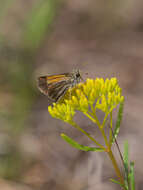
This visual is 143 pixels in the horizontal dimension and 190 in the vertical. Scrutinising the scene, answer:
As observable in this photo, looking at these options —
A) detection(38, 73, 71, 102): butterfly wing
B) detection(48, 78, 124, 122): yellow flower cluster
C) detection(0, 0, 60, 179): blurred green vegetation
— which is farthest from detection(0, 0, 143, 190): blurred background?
detection(48, 78, 124, 122): yellow flower cluster

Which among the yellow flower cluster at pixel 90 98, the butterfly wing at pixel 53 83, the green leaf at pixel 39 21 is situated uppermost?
the green leaf at pixel 39 21

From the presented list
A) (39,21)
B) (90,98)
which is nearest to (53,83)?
(90,98)

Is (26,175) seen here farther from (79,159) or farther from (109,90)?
(109,90)

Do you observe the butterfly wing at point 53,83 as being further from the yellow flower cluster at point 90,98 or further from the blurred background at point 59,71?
the blurred background at point 59,71

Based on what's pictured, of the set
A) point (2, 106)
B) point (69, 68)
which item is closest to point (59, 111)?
point (2, 106)

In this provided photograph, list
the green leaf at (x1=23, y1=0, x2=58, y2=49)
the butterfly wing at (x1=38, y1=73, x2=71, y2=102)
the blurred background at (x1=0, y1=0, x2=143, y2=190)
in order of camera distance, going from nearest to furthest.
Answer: the butterfly wing at (x1=38, y1=73, x2=71, y2=102)
the blurred background at (x1=0, y1=0, x2=143, y2=190)
the green leaf at (x1=23, y1=0, x2=58, y2=49)

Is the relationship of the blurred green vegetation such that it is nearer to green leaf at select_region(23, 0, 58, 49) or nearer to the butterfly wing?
green leaf at select_region(23, 0, 58, 49)

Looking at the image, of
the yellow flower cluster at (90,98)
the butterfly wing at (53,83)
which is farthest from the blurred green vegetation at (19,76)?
the yellow flower cluster at (90,98)
